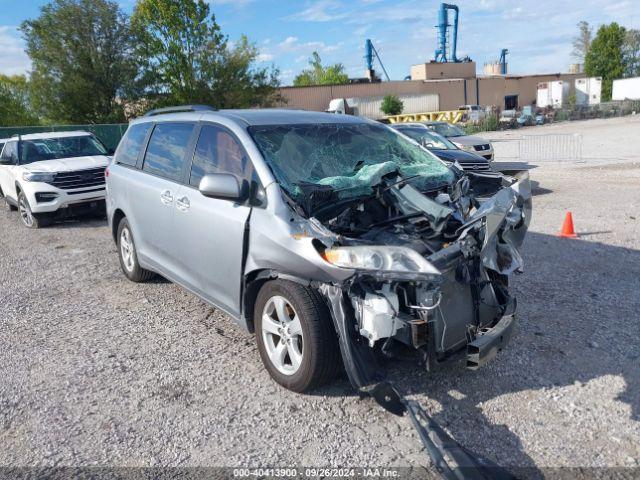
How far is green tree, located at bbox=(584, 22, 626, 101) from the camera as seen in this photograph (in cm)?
6481

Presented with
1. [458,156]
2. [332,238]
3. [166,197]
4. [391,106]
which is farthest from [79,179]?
[391,106]

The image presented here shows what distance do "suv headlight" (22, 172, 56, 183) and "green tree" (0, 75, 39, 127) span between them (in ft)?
91.8

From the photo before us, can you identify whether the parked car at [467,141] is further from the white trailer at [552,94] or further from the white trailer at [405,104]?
the white trailer at [552,94]

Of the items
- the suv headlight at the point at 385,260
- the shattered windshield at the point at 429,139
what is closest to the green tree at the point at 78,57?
the shattered windshield at the point at 429,139

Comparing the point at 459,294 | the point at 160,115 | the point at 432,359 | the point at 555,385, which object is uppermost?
the point at 160,115

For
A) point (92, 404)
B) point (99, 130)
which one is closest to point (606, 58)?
point (99, 130)

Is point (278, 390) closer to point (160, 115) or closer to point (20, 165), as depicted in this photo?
point (160, 115)

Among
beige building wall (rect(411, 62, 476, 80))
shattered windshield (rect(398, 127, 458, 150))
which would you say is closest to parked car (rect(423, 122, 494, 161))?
shattered windshield (rect(398, 127, 458, 150))

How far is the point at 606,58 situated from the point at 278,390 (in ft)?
247

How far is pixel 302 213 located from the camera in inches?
138

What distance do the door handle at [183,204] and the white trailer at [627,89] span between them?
62108 mm

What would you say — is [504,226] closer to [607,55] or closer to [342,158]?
[342,158]

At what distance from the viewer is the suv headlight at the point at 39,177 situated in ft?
31.1

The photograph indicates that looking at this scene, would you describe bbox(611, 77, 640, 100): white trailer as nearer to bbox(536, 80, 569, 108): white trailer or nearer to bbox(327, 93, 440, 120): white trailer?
bbox(536, 80, 569, 108): white trailer
